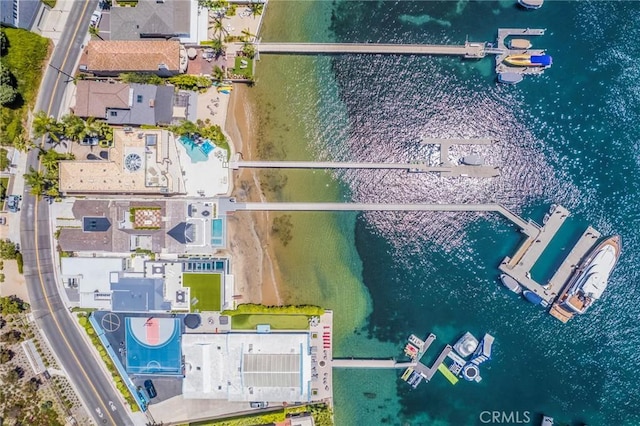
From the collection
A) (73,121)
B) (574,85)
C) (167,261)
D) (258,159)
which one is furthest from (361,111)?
(73,121)

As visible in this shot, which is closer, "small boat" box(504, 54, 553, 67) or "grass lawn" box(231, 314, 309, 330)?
"small boat" box(504, 54, 553, 67)

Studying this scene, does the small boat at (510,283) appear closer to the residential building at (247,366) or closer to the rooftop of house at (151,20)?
the residential building at (247,366)

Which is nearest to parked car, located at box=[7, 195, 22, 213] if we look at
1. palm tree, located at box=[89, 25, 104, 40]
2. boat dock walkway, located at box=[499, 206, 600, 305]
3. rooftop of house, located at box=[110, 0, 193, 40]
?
palm tree, located at box=[89, 25, 104, 40]

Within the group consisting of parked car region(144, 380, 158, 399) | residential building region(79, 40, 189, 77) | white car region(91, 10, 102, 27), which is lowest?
parked car region(144, 380, 158, 399)

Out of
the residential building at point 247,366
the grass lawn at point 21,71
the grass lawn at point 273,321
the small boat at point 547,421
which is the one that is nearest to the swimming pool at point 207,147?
the grass lawn at point 273,321

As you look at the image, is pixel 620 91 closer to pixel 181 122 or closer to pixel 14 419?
pixel 181 122

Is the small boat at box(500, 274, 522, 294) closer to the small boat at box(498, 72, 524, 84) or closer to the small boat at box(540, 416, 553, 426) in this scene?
the small boat at box(540, 416, 553, 426)
